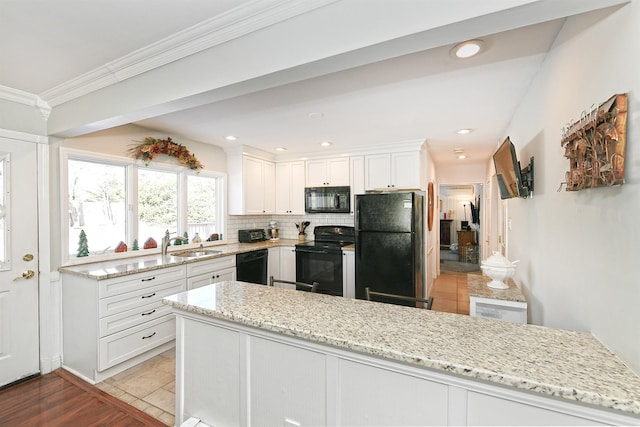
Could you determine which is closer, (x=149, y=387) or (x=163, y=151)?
(x=149, y=387)

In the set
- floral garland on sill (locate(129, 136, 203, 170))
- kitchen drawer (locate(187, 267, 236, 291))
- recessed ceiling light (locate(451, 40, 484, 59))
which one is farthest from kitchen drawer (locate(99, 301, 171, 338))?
recessed ceiling light (locate(451, 40, 484, 59))

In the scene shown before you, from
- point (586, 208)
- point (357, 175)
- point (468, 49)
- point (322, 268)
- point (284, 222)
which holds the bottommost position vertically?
point (322, 268)

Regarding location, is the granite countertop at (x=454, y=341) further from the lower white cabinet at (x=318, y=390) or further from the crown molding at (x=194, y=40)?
the crown molding at (x=194, y=40)

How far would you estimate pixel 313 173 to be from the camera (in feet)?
15.6

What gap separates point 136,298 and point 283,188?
113 inches

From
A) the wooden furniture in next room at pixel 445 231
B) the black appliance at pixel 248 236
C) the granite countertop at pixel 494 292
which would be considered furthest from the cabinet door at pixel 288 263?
the wooden furniture in next room at pixel 445 231

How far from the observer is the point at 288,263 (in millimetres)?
4523

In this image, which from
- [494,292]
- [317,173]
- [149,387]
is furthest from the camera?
[317,173]

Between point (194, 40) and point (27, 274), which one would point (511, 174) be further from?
point (27, 274)

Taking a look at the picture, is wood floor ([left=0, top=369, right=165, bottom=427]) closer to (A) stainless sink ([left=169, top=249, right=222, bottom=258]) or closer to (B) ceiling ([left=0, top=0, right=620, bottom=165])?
(A) stainless sink ([left=169, top=249, right=222, bottom=258])

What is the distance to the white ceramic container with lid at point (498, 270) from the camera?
6.75 ft

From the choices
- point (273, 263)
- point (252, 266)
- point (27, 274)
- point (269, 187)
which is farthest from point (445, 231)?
point (27, 274)

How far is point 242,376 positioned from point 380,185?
3329mm

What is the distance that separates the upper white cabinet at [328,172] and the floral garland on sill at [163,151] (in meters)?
1.77
